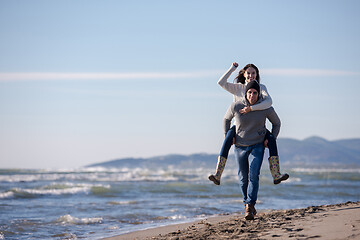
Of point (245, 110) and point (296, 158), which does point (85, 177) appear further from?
point (296, 158)

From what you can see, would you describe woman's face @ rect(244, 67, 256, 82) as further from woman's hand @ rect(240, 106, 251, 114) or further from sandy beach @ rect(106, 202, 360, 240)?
sandy beach @ rect(106, 202, 360, 240)

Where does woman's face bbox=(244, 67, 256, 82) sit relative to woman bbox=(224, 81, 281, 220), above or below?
above

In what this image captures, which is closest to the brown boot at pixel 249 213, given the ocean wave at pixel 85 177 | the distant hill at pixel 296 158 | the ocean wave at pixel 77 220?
the ocean wave at pixel 77 220

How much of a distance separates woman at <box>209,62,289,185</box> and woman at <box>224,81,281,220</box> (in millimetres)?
78

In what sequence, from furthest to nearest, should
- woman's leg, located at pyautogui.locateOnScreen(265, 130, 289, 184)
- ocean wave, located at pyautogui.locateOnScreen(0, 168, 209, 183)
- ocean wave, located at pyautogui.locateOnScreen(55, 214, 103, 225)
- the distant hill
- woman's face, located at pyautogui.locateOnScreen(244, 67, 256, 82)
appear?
the distant hill
ocean wave, located at pyautogui.locateOnScreen(0, 168, 209, 183)
ocean wave, located at pyautogui.locateOnScreen(55, 214, 103, 225)
woman's face, located at pyautogui.locateOnScreen(244, 67, 256, 82)
woman's leg, located at pyautogui.locateOnScreen(265, 130, 289, 184)

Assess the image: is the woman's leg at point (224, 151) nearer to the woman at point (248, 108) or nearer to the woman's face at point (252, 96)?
the woman at point (248, 108)

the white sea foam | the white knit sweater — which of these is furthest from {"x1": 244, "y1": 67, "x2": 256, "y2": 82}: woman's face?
the white sea foam

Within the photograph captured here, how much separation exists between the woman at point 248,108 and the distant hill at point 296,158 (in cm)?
4679

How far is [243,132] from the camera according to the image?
6246 mm

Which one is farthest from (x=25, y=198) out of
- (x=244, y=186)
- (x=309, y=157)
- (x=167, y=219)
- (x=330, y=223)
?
(x=309, y=157)

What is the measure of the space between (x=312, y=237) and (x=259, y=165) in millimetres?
1460

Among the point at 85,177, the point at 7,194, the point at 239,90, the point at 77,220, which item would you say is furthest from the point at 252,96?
the point at 85,177

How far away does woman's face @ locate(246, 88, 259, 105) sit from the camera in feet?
20.2

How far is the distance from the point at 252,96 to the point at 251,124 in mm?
352
